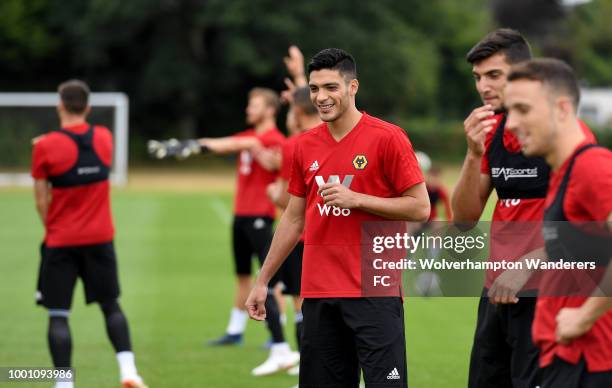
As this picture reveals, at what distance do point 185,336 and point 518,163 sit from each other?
6.42 meters

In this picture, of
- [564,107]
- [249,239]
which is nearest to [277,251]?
[564,107]

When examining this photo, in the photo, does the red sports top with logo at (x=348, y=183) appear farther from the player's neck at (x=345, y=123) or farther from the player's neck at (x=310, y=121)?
the player's neck at (x=310, y=121)

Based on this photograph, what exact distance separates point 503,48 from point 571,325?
1935 mm

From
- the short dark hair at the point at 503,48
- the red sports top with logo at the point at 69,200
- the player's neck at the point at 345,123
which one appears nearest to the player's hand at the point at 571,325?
the short dark hair at the point at 503,48

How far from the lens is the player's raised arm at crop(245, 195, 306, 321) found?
5.64 metres

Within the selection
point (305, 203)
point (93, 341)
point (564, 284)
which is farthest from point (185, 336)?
point (564, 284)

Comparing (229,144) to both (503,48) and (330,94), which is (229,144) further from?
(503,48)

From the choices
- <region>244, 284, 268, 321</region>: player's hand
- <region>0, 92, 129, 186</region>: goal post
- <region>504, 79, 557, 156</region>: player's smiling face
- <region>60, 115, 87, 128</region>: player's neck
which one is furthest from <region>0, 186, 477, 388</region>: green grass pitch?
<region>0, 92, 129, 186</region>: goal post

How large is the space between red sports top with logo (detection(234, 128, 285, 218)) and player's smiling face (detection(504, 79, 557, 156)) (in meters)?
6.26

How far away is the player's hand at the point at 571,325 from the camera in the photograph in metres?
3.92

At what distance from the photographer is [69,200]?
8.20m

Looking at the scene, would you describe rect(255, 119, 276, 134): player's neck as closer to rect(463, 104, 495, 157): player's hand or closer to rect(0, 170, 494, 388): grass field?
rect(0, 170, 494, 388): grass field

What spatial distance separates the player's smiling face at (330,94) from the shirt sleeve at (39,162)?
3.32 metres

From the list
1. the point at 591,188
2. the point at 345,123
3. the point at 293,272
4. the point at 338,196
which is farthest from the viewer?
the point at 293,272
